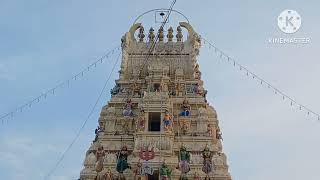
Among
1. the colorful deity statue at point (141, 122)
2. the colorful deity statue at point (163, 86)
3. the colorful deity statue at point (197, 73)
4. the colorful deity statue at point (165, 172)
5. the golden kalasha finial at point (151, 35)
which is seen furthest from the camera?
the golden kalasha finial at point (151, 35)

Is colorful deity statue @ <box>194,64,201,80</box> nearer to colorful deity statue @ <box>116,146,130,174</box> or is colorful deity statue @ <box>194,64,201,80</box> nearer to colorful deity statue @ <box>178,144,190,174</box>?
colorful deity statue @ <box>178,144,190,174</box>

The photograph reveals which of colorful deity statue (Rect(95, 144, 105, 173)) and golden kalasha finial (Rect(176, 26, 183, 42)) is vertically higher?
golden kalasha finial (Rect(176, 26, 183, 42))

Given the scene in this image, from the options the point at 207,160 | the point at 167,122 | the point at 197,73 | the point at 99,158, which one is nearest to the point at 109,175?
Result: the point at 99,158

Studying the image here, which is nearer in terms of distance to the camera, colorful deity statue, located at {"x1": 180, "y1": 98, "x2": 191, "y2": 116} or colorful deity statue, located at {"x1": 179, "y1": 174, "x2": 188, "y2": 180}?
colorful deity statue, located at {"x1": 179, "y1": 174, "x2": 188, "y2": 180}

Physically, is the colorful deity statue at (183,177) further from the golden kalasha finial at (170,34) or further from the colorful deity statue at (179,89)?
the golden kalasha finial at (170,34)

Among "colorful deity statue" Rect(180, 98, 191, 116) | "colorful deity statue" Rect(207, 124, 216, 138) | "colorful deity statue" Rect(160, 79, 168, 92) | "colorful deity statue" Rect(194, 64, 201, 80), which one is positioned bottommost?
"colorful deity statue" Rect(207, 124, 216, 138)

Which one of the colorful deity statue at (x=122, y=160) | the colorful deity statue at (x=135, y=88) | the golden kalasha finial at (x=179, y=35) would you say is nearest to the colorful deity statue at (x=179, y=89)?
the colorful deity statue at (x=135, y=88)

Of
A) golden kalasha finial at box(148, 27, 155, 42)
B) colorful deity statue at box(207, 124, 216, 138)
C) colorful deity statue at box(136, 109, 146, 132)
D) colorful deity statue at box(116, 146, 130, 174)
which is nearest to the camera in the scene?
colorful deity statue at box(116, 146, 130, 174)

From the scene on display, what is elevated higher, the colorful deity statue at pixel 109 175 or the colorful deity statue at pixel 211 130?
the colorful deity statue at pixel 211 130

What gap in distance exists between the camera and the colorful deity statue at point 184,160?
29375 millimetres

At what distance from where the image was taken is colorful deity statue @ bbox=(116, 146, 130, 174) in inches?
1166

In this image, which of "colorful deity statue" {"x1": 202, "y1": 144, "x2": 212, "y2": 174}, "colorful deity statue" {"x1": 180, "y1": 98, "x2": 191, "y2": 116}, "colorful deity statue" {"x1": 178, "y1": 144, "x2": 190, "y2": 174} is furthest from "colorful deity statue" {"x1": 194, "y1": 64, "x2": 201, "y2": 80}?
"colorful deity statue" {"x1": 202, "y1": 144, "x2": 212, "y2": 174}

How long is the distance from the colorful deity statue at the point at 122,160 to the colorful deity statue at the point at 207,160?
466 centimetres

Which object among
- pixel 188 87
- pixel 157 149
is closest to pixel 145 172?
pixel 157 149
